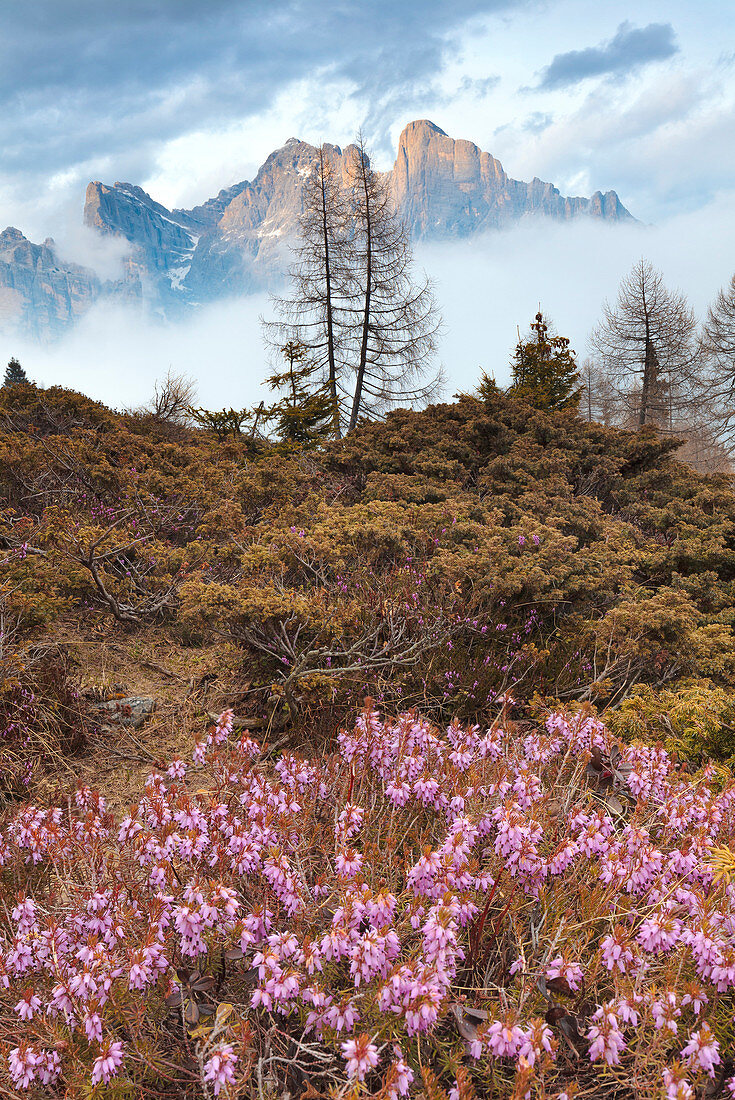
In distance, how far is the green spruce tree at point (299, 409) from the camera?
14.4 metres

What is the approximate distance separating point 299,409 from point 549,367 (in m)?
7.70

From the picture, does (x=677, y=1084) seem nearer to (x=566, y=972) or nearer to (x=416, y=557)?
(x=566, y=972)

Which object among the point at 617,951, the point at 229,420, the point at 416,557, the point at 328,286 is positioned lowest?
the point at 617,951

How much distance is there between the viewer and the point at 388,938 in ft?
4.83

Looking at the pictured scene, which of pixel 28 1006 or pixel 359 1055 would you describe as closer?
pixel 359 1055

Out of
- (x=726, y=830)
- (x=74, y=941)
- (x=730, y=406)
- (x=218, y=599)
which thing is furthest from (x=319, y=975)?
(x=730, y=406)

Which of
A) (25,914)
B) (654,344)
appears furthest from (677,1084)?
(654,344)

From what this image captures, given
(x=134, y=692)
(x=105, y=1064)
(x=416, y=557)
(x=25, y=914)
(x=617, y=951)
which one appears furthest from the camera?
(x=416, y=557)

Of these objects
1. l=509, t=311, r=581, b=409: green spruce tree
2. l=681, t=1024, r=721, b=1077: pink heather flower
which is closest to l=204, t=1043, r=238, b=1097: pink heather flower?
l=681, t=1024, r=721, b=1077: pink heather flower

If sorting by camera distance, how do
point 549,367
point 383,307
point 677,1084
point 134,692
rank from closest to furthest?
1. point 677,1084
2. point 134,692
3. point 549,367
4. point 383,307

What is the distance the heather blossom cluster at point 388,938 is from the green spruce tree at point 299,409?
1194 centimetres

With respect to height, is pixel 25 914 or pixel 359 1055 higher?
pixel 359 1055

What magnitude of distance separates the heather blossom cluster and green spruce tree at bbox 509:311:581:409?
52.6ft

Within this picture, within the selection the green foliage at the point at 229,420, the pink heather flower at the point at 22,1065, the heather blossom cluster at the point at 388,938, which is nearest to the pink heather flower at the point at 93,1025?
the heather blossom cluster at the point at 388,938
